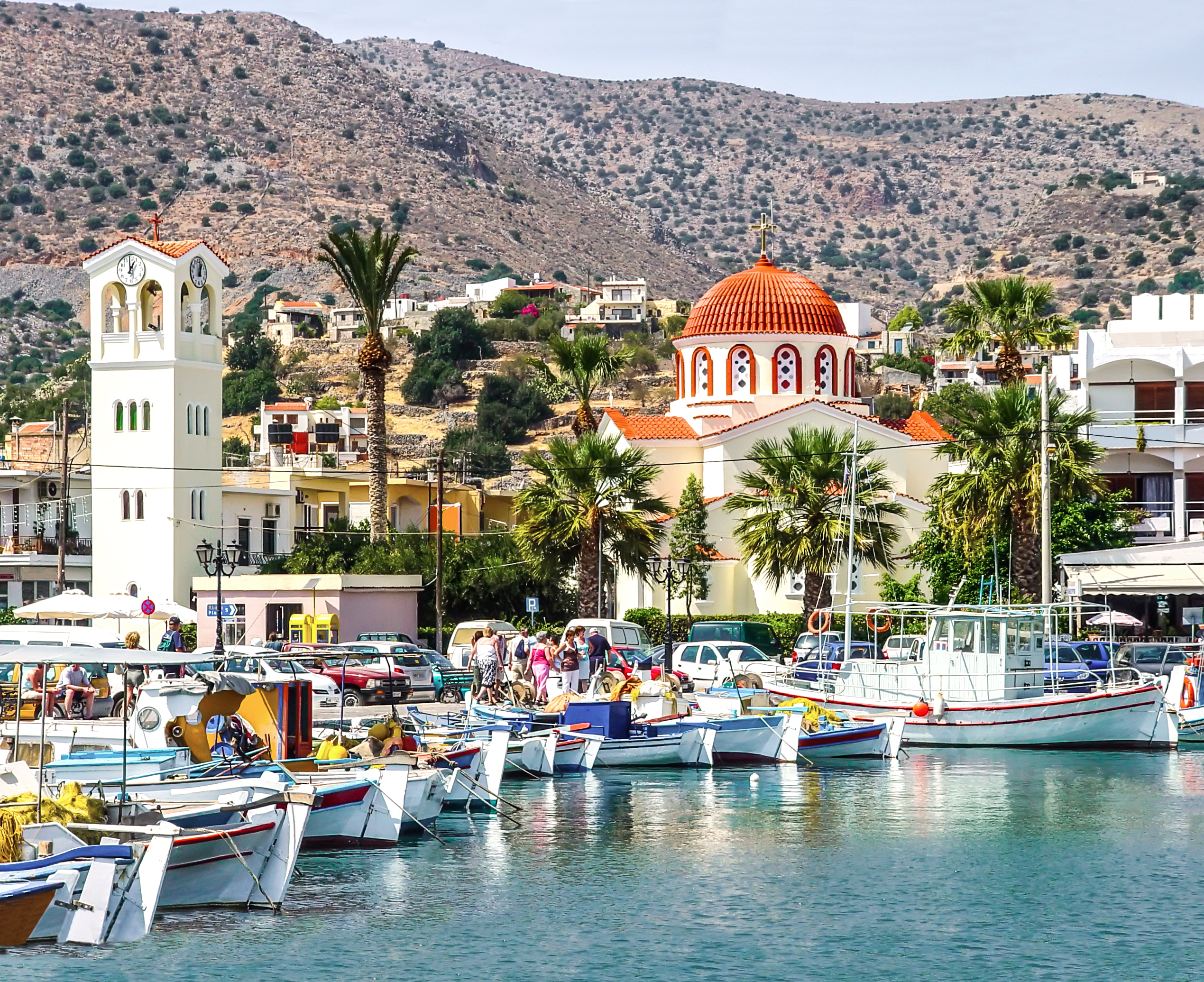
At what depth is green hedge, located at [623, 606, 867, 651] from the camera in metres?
49.4

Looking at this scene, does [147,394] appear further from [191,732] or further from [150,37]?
[150,37]

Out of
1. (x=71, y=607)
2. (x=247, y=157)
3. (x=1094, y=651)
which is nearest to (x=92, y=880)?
(x=71, y=607)

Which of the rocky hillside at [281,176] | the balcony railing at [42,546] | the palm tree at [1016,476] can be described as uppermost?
the rocky hillside at [281,176]

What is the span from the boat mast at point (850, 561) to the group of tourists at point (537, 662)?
521 cm

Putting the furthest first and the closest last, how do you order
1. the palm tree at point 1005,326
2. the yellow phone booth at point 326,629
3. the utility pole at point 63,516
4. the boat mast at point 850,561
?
the utility pole at point 63,516 < the yellow phone booth at point 326,629 < the palm tree at point 1005,326 < the boat mast at point 850,561

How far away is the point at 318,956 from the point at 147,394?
3968 centimetres

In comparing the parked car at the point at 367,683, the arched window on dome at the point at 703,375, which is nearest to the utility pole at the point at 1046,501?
the parked car at the point at 367,683

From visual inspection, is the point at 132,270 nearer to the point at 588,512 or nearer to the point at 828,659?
the point at 588,512

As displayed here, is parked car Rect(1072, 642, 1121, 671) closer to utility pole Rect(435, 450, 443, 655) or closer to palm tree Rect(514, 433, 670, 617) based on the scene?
palm tree Rect(514, 433, 670, 617)

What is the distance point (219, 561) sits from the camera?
41906 mm

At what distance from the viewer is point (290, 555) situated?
57.8 m

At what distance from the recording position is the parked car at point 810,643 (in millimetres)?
42875

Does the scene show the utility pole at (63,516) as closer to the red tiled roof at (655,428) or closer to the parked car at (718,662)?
the red tiled roof at (655,428)

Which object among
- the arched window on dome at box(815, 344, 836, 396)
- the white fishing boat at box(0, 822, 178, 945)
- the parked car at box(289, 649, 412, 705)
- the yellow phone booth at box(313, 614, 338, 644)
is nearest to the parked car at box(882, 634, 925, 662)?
the parked car at box(289, 649, 412, 705)
